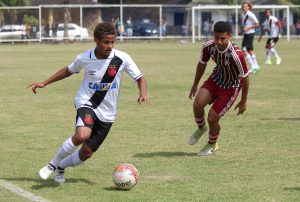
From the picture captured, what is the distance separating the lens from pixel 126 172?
835 centimetres

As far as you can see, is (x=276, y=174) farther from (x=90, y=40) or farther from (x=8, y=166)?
(x=90, y=40)

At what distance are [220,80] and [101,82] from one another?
8.15 feet

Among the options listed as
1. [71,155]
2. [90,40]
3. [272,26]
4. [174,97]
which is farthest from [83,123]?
[90,40]

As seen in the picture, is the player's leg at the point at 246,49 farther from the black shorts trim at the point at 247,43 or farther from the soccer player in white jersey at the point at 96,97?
the soccer player in white jersey at the point at 96,97

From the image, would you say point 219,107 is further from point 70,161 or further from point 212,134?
point 70,161

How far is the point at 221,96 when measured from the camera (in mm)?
10648

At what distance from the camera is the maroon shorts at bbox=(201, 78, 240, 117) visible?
417 inches

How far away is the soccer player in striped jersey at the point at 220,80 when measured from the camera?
33.6 feet

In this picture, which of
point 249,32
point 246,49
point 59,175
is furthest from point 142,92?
point 249,32

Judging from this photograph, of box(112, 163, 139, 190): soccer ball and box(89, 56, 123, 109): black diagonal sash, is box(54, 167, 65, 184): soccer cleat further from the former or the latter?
box(89, 56, 123, 109): black diagonal sash

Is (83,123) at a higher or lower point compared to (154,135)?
higher

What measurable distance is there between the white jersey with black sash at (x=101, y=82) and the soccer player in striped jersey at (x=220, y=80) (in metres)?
1.89

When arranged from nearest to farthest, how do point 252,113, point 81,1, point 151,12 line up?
point 252,113 → point 151,12 → point 81,1

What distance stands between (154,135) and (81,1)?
54.0 m
